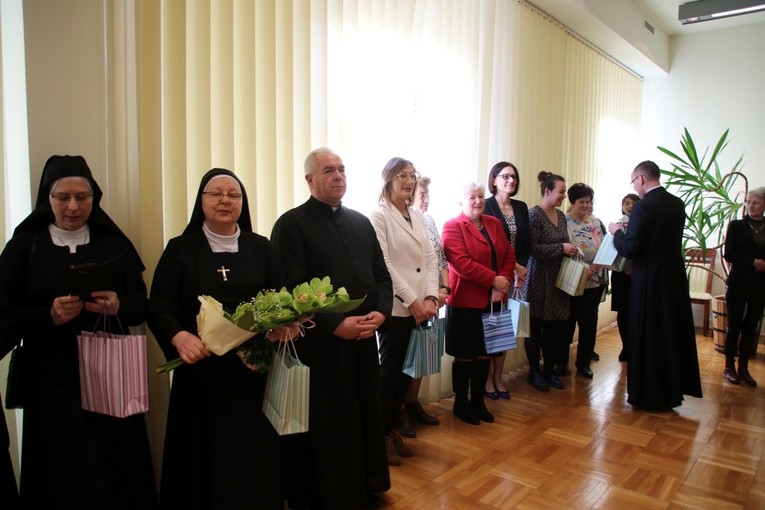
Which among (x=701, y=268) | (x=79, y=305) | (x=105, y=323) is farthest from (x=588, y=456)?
(x=701, y=268)

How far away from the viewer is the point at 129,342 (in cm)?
181

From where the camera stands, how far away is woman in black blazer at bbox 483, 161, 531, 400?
396 cm

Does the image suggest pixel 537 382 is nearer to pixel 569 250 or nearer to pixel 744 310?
pixel 569 250

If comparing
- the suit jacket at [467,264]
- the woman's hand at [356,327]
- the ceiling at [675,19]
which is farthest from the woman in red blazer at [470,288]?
the ceiling at [675,19]

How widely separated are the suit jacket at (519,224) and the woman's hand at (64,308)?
2822mm

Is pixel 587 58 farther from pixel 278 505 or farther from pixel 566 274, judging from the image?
pixel 278 505

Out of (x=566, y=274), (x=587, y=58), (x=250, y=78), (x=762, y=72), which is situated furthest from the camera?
(x=762, y=72)

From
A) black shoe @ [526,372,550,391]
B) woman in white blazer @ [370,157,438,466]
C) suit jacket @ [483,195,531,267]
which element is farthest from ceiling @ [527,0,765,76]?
black shoe @ [526,372,550,391]

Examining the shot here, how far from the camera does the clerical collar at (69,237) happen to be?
189cm

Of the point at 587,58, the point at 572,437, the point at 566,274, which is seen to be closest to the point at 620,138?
the point at 587,58

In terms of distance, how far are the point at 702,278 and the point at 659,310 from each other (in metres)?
3.82

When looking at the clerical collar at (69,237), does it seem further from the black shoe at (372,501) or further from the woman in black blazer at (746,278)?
the woman in black blazer at (746,278)

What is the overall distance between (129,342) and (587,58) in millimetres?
5624

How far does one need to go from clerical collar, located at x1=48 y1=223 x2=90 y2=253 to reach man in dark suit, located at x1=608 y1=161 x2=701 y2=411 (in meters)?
3.31
